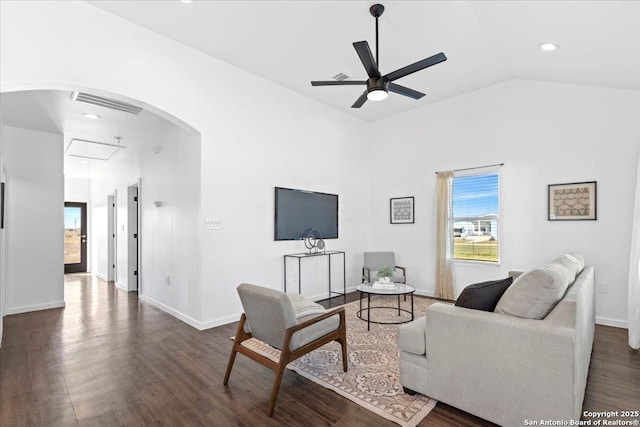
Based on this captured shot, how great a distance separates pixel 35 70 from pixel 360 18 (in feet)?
9.91

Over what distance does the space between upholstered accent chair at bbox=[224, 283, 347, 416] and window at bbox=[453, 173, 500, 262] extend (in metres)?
3.39

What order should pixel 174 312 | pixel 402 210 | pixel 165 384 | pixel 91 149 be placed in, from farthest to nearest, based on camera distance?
1. pixel 91 149
2. pixel 402 210
3. pixel 174 312
4. pixel 165 384

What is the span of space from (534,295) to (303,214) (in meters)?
3.69

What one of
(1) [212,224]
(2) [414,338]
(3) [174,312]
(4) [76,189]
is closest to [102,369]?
(3) [174,312]

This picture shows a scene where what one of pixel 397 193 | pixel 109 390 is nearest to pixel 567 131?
pixel 397 193

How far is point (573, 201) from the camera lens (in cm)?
433

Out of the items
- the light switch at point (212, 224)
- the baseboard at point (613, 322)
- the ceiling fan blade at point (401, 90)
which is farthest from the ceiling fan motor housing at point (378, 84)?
the baseboard at point (613, 322)

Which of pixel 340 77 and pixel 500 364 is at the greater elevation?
pixel 340 77

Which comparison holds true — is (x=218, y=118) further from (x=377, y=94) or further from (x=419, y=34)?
(x=419, y=34)

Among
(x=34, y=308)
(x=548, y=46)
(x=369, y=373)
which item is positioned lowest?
(x=34, y=308)

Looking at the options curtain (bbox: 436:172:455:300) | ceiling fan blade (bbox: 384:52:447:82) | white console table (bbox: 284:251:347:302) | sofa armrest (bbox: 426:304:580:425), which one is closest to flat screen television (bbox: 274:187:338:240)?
white console table (bbox: 284:251:347:302)

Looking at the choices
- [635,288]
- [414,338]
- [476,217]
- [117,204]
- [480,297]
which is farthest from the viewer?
[117,204]

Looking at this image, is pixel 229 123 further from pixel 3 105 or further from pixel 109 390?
pixel 109 390

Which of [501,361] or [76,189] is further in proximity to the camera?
[76,189]
